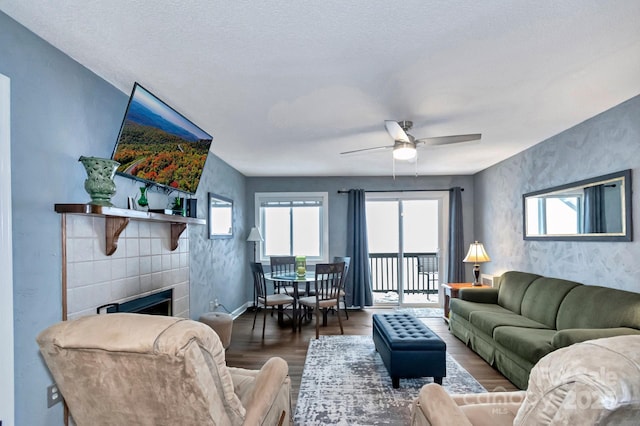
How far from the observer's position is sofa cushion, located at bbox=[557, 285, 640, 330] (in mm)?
2549

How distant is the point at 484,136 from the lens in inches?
148

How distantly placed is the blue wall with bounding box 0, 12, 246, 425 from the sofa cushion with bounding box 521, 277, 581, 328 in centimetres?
399

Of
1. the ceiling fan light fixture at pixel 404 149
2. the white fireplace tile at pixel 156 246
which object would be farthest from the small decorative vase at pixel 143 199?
the ceiling fan light fixture at pixel 404 149

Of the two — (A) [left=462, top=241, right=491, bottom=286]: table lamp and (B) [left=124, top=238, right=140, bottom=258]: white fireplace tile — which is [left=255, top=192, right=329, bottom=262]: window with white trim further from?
(B) [left=124, top=238, right=140, bottom=258]: white fireplace tile

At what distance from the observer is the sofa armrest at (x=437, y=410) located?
1426 millimetres

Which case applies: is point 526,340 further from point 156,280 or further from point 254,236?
point 254,236

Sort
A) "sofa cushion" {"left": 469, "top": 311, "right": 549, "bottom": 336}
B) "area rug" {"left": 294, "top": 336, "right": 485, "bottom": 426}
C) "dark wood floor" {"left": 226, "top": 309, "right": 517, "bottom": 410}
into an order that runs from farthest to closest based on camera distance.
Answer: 1. "sofa cushion" {"left": 469, "top": 311, "right": 549, "bottom": 336}
2. "dark wood floor" {"left": 226, "top": 309, "right": 517, "bottom": 410}
3. "area rug" {"left": 294, "top": 336, "right": 485, "bottom": 426}

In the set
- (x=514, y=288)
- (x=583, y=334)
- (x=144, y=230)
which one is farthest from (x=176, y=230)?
(x=514, y=288)

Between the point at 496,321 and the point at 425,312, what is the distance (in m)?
2.42

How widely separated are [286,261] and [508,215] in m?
3.38

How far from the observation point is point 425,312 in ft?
19.0

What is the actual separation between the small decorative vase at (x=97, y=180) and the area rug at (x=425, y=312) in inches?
185

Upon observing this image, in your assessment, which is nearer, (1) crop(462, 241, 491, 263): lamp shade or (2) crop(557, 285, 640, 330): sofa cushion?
(2) crop(557, 285, 640, 330): sofa cushion

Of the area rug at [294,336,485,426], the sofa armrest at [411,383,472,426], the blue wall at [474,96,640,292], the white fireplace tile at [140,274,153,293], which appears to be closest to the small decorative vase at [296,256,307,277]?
the area rug at [294,336,485,426]
